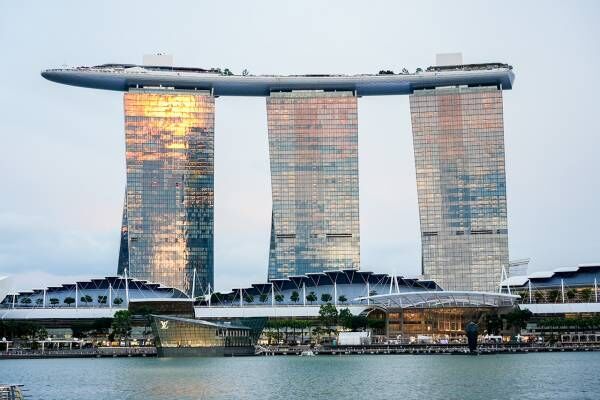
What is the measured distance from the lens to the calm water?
315 feet

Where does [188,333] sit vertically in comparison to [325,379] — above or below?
above

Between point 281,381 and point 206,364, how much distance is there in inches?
1479

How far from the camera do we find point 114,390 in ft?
336

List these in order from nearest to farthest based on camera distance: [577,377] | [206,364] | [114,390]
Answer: [114,390]
[577,377]
[206,364]

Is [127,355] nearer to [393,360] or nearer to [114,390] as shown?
[393,360]

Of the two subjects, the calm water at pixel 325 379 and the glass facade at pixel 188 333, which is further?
the glass facade at pixel 188 333

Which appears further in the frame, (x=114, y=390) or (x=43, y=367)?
(x=43, y=367)

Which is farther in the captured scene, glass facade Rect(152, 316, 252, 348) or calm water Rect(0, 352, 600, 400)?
glass facade Rect(152, 316, 252, 348)

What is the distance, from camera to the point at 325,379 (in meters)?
117

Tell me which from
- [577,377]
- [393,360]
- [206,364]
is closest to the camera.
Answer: [577,377]

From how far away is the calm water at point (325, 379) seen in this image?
315ft

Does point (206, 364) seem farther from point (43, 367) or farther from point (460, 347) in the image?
point (460, 347)

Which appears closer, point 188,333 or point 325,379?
point 325,379

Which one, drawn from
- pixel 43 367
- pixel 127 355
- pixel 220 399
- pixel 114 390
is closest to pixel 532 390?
pixel 220 399
